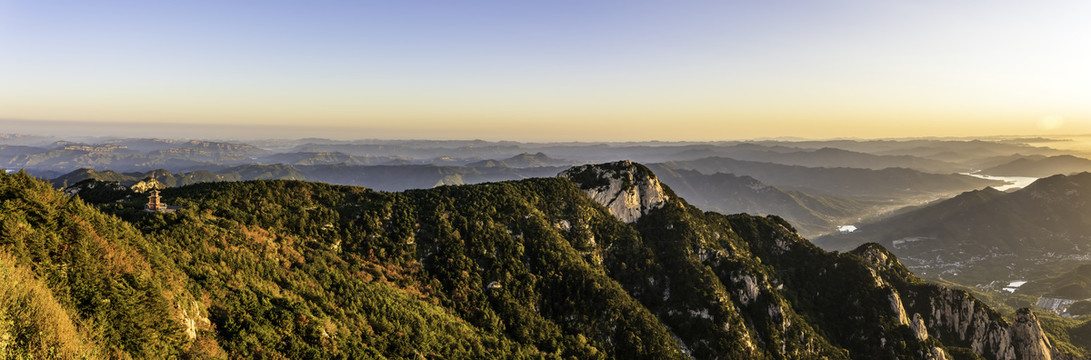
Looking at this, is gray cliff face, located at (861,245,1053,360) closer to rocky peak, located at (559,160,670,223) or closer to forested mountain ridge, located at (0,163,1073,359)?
forested mountain ridge, located at (0,163,1073,359)

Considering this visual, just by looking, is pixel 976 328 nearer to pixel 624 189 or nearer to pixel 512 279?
pixel 624 189

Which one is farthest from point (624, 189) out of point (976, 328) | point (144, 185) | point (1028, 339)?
point (144, 185)

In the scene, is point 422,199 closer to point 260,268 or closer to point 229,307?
point 260,268

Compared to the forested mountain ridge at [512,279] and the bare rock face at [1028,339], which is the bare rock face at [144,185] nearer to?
the forested mountain ridge at [512,279]

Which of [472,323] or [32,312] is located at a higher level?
[32,312]

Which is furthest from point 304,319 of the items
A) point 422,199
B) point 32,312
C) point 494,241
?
point 422,199

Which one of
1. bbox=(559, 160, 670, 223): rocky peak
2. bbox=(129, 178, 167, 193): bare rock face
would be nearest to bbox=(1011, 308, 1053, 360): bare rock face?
bbox=(559, 160, 670, 223): rocky peak

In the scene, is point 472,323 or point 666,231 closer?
point 472,323
